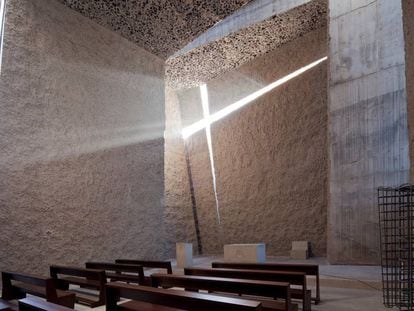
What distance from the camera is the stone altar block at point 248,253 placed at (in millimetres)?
5301

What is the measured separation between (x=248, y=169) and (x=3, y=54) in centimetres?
509

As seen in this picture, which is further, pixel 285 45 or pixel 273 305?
pixel 285 45

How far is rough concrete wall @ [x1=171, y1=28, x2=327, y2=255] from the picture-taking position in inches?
271

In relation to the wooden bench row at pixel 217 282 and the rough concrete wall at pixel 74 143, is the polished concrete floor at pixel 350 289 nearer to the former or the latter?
the wooden bench row at pixel 217 282

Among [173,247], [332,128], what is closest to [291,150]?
[332,128]

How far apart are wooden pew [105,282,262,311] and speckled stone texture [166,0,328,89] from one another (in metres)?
5.82

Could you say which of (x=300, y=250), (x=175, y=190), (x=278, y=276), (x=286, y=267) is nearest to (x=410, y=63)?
(x=278, y=276)

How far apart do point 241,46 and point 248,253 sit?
4.47 m

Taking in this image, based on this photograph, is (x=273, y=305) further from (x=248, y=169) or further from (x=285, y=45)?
(x=285, y=45)

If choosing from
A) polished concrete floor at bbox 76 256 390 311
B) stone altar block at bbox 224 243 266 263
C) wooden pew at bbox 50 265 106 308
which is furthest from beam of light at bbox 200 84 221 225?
wooden pew at bbox 50 265 106 308

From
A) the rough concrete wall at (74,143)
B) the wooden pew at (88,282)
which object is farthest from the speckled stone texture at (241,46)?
the wooden pew at (88,282)

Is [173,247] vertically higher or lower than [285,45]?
lower

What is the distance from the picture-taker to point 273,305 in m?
2.53

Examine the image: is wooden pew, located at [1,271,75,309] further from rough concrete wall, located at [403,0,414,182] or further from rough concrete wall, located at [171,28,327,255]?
rough concrete wall, located at [171,28,327,255]
